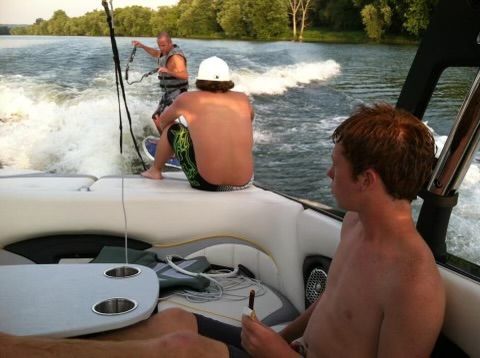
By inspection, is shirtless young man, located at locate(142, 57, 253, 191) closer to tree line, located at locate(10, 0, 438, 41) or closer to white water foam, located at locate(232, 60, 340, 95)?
tree line, located at locate(10, 0, 438, 41)

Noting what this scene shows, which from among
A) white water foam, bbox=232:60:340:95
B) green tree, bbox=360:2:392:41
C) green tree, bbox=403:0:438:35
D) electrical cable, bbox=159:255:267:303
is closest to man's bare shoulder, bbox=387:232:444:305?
electrical cable, bbox=159:255:267:303

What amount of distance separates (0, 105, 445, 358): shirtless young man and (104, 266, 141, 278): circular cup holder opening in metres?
0.41

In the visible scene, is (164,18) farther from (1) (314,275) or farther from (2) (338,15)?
(1) (314,275)

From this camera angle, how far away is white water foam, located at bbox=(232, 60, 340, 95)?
1004 cm

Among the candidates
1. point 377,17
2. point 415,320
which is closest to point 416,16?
point 377,17

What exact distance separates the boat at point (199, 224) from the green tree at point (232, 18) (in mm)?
7690

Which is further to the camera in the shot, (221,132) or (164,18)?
(164,18)

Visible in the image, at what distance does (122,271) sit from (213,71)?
1.04 meters

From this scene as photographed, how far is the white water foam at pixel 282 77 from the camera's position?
10.0 meters

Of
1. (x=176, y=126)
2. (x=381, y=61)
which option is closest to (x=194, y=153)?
(x=176, y=126)

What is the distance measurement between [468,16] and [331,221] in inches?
22.8

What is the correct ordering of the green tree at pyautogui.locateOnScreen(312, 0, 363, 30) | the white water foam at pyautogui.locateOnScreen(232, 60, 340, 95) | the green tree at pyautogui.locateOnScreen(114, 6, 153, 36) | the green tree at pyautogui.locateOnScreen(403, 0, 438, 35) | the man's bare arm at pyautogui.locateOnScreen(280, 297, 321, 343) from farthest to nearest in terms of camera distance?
the white water foam at pyautogui.locateOnScreen(232, 60, 340, 95)
the green tree at pyautogui.locateOnScreen(114, 6, 153, 36)
the green tree at pyautogui.locateOnScreen(312, 0, 363, 30)
the green tree at pyautogui.locateOnScreen(403, 0, 438, 35)
the man's bare arm at pyautogui.locateOnScreen(280, 297, 321, 343)

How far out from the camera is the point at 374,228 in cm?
80

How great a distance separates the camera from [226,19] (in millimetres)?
9609
